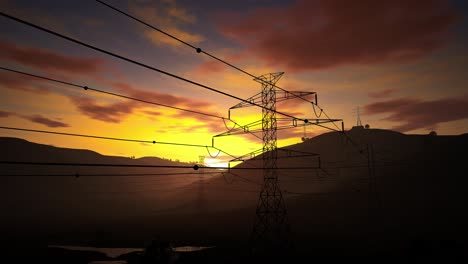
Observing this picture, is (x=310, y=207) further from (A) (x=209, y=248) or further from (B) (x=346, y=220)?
(A) (x=209, y=248)

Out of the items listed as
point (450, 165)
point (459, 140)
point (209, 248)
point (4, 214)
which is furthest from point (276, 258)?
point (459, 140)

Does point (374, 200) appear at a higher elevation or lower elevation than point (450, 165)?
lower

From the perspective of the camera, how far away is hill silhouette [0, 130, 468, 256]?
50000 millimetres

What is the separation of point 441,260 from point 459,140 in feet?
498

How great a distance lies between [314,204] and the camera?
3605 inches

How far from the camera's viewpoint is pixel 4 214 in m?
129

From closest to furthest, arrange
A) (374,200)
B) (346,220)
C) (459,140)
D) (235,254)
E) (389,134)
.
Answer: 1. (235,254)
2. (346,220)
3. (374,200)
4. (459,140)
5. (389,134)

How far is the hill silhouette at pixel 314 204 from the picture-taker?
50.0 meters

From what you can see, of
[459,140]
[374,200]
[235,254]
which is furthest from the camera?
[459,140]

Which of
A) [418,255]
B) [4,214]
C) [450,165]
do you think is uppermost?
[450,165]

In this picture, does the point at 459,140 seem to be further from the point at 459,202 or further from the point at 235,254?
the point at 235,254

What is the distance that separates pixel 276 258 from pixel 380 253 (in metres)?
14.8

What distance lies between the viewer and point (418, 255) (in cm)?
3159

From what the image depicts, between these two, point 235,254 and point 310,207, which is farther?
point 310,207
